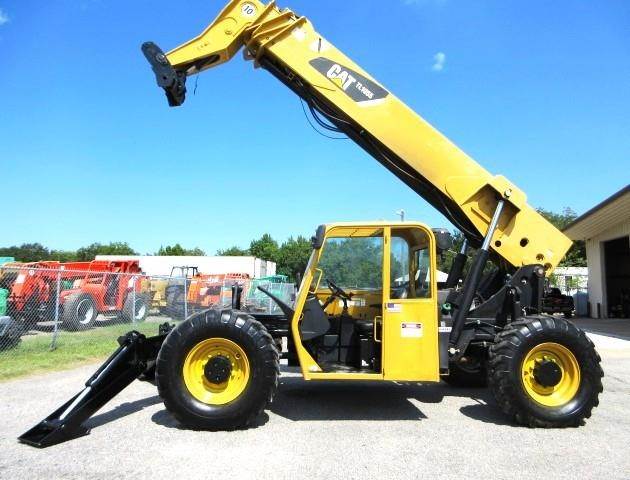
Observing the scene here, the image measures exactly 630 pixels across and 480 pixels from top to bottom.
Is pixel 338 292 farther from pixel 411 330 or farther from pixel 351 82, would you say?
pixel 351 82

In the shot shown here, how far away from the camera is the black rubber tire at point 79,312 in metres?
15.1

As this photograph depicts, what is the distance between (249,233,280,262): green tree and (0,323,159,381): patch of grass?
64345 millimetres

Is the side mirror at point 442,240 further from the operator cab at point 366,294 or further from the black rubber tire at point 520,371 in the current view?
the black rubber tire at point 520,371

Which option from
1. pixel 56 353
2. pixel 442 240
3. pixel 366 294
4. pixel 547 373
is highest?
pixel 442 240

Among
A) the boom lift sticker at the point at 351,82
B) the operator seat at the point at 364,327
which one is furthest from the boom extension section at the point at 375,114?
the operator seat at the point at 364,327

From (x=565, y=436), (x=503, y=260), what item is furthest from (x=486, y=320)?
(x=565, y=436)

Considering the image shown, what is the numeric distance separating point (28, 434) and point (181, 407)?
Answer: 1437 mm

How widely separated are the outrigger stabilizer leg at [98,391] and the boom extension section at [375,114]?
3.15 m

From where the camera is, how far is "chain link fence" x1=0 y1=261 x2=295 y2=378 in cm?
1096

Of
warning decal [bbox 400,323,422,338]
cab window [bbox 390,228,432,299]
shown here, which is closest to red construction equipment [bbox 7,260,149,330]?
cab window [bbox 390,228,432,299]

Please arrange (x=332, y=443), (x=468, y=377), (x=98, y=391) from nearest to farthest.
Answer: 1. (x=332, y=443)
2. (x=98, y=391)
3. (x=468, y=377)

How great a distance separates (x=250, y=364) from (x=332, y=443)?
1201 mm

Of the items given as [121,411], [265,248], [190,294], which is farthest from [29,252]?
[121,411]

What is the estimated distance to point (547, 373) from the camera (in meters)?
5.93
